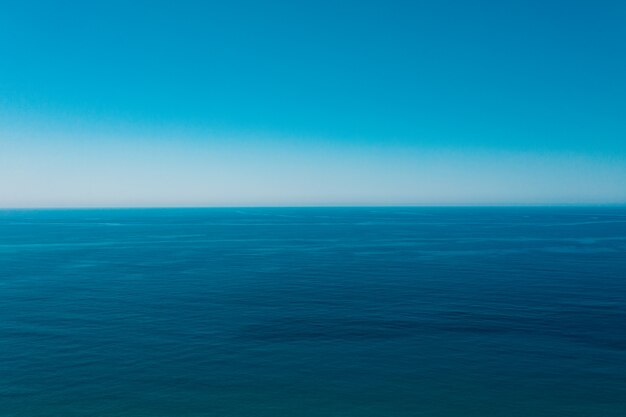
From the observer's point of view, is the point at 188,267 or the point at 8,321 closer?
the point at 8,321

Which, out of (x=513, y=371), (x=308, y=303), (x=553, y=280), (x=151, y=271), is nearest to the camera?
(x=513, y=371)

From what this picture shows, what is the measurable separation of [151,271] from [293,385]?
67824mm

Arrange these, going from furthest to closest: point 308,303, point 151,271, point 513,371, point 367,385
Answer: point 151,271, point 308,303, point 513,371, point 367,385

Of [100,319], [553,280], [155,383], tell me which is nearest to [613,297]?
[553,280]

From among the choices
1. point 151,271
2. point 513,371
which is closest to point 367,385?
point 513,371

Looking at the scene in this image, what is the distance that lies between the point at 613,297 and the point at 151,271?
8874 centimetres

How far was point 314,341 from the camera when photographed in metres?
51.9

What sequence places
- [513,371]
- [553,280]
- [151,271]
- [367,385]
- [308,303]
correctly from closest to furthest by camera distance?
[367,385] < [513,371] < [308,303] < [553,280] < [151,271]

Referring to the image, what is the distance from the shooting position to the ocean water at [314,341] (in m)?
38.2

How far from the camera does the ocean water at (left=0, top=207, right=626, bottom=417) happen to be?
38.2 metres

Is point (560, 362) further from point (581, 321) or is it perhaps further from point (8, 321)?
point (8, 321)

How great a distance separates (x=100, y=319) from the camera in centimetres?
6034

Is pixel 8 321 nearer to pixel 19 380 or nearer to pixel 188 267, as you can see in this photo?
pixel 19 380

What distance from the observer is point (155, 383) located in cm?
4100
